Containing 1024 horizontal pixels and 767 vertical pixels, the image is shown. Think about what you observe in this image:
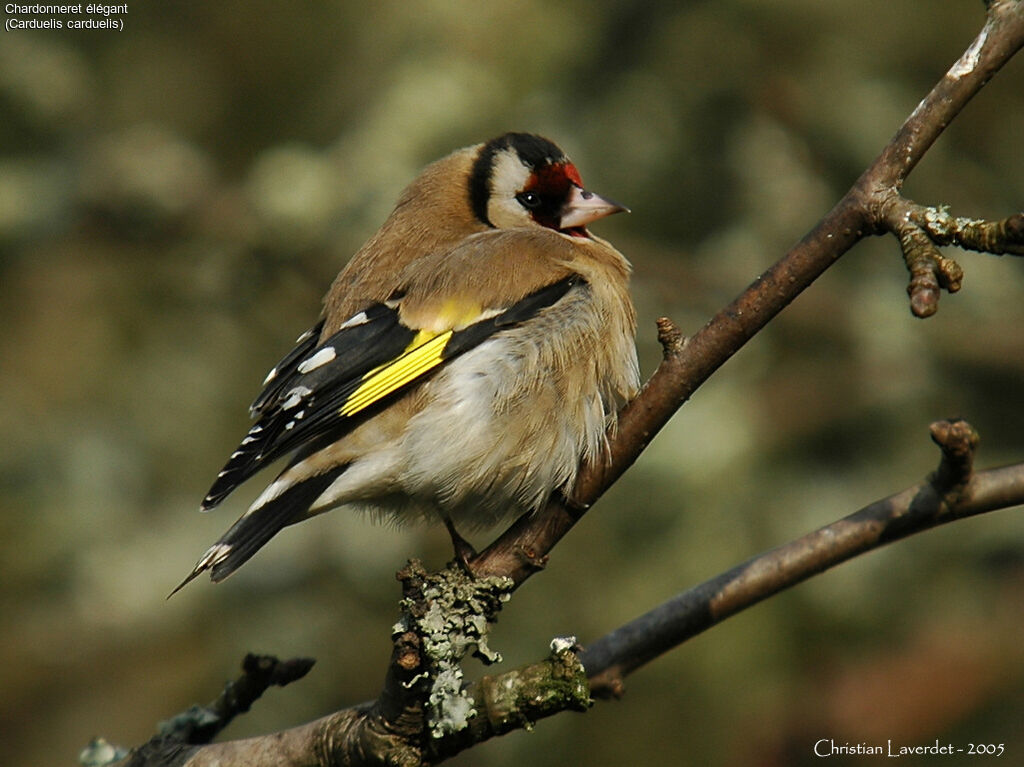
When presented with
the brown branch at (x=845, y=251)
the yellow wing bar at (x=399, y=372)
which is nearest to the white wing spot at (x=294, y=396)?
the yellow wing bar at (x=399, y=372)

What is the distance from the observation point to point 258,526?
297cm

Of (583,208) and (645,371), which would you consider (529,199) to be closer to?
(583,208)

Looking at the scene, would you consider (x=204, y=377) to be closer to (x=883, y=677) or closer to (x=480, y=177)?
(x=480, y=177)

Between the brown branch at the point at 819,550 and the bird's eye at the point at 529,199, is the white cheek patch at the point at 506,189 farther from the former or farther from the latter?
the brown branch at the point at 819,550

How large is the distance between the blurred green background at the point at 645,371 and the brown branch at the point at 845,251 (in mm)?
1921

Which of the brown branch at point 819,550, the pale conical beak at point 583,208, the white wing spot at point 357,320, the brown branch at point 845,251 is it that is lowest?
the brown branch at point 819,550

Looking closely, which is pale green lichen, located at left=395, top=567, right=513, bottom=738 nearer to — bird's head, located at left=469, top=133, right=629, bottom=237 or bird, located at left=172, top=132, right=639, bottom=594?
bird, located at left=172, top=132, right=639, bottom=594

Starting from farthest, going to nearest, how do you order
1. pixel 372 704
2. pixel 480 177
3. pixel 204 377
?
pixel 204 377 < pixel 480 177 < pixel 372 704

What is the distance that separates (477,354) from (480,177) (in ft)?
3.52

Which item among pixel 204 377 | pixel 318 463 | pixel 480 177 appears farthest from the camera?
pixel 204 377

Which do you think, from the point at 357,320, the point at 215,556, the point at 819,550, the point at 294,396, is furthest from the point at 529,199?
the point at 819,550

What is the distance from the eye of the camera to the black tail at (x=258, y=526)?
9.48 feet

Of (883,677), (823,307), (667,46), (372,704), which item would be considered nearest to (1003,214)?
(823,307)

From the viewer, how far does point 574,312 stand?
3395 millimetres
